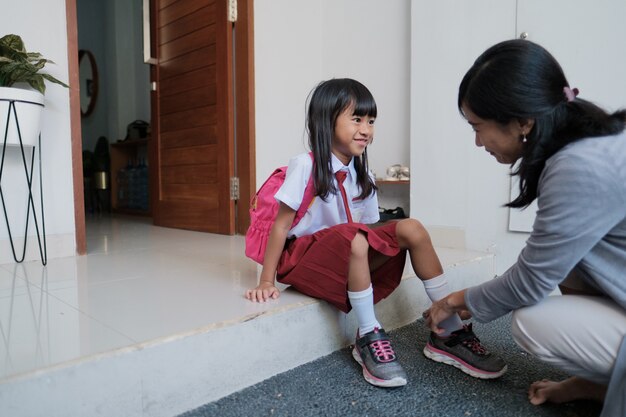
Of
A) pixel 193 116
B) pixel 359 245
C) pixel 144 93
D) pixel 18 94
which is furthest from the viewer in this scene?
pixel 144 93

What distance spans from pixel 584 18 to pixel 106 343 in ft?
6.13

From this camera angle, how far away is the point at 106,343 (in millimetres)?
796

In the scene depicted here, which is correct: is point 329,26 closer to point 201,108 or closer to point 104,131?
point 201,108

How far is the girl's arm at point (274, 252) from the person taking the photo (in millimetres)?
1075

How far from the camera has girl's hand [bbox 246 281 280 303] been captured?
107cm

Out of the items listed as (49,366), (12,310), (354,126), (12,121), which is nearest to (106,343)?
(49,366)

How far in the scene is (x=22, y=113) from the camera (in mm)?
1396

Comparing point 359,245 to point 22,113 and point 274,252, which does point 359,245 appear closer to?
point 274,252

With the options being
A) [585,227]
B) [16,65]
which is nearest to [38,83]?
[16,65]

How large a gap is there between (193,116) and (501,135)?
216 cm

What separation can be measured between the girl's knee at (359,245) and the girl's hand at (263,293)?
0.81ft

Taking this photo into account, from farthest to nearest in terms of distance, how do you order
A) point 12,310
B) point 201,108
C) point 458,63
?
point 201,108, point 458,63, point 12,310

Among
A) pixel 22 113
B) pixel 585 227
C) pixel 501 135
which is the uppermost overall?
pixel 22 113

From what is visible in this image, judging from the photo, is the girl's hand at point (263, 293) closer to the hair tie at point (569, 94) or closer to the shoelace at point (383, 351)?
the shoelace at point (383, 351)
